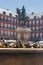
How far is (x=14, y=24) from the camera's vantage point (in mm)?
58719

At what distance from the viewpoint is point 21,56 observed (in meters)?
2.57

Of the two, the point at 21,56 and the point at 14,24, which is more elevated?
the point at 14,24

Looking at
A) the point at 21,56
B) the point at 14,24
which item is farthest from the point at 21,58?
the point at 14,24

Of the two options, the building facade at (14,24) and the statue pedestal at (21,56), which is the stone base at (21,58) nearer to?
the statue pedestal at (21,56)

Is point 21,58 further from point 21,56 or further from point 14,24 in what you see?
point 14,24

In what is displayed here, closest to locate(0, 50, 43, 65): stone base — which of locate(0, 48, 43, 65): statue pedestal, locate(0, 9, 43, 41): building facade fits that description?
locate(0, 48, 43, 65): statue pedestal

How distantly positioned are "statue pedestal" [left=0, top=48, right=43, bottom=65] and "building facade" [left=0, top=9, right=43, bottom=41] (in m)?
50.8

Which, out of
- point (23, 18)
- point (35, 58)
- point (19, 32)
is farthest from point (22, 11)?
point (35, 58)

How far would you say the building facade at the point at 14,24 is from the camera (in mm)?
54931

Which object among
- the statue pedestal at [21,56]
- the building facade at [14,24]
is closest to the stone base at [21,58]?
the statue pedestal at [21,56]

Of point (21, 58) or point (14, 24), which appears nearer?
point (21, 58)

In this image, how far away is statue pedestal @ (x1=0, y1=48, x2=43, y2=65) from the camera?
2368 millimetres

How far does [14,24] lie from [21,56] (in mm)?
56284

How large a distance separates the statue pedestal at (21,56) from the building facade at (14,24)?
50.8 metres
